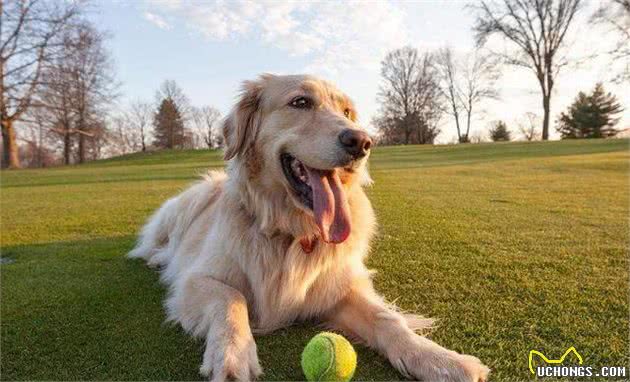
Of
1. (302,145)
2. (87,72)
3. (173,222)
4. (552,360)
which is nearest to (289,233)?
(302,145)

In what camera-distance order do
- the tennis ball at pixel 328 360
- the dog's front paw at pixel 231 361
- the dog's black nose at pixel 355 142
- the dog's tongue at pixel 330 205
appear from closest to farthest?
the tennis ball at pixel 328 360 < the dog's front paw at pixel 231 361 < the dog's black nose at pixel 355 142 < the dog's tongue at pixel 330 205

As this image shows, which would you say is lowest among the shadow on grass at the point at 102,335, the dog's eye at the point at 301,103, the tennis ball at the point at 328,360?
the shadow on grass at the point at 102,335

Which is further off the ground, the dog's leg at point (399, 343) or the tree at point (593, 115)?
the tree at point (593, 115)

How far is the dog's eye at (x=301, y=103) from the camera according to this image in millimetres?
3197

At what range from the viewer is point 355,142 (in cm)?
267

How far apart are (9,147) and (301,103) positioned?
3751 cm

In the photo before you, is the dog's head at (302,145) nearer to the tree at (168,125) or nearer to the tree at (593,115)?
the tree at (593,115)

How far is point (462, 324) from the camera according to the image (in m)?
2.66

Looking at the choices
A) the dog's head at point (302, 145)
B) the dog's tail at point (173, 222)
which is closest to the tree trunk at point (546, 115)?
the dog's tail at point (173, 222)

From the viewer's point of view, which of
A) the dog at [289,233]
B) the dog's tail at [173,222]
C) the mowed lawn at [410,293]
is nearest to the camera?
the mowed lawn at [410,293]

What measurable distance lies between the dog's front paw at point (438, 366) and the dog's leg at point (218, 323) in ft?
2.36

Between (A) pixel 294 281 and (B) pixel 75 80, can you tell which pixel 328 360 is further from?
(B) pixel 75 80

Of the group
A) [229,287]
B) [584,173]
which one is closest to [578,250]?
[229,287]

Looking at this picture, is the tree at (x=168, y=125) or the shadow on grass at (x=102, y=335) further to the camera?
the tree at (x=168, y=125)
